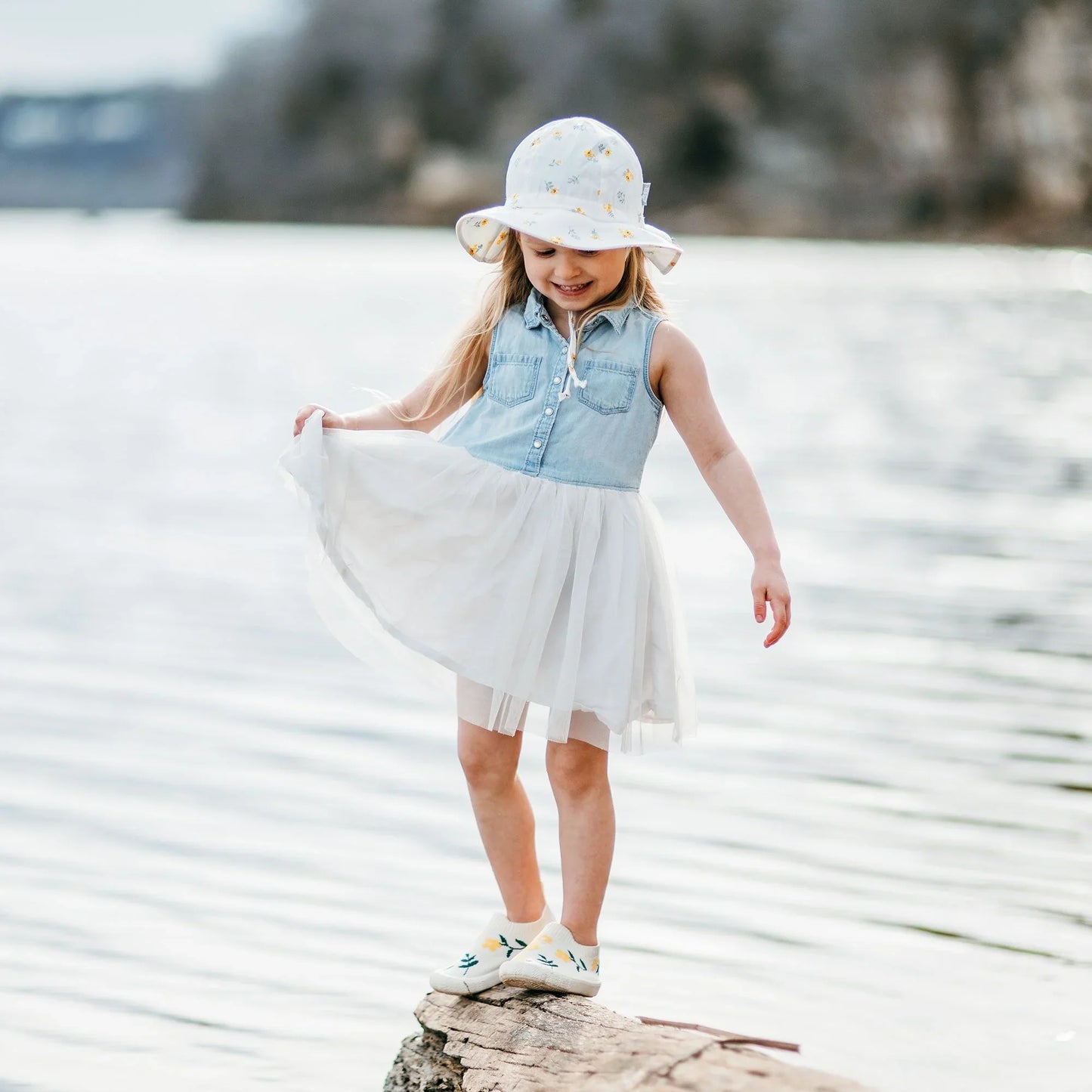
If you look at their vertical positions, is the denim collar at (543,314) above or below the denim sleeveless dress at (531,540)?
above

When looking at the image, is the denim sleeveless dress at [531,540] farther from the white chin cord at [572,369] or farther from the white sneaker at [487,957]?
the white sneaker at [487,957]

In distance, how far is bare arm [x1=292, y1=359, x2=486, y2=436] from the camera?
3146mm

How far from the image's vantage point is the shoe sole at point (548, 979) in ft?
9.71

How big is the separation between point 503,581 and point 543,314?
443 mm

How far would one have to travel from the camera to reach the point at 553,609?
9.61 feet

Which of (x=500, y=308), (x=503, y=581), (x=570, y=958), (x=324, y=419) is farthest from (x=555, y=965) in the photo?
(x=500, y=308)

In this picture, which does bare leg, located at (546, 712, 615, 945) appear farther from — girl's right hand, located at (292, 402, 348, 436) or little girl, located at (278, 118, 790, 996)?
girl's right hand, located at (292, 402, 348, 436)

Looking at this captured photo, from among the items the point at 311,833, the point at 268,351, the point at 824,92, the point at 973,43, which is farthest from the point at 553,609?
the point at 824,92

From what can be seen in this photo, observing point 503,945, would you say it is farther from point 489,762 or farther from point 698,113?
point 698,113

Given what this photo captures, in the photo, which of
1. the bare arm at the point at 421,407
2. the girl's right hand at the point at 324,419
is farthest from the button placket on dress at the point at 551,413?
the girl's right hand at the point at 324,419

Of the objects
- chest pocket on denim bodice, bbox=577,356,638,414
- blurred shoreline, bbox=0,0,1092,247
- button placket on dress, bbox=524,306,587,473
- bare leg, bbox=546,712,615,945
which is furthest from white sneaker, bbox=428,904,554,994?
blurred shoreline, bbox=0,0,1092,247

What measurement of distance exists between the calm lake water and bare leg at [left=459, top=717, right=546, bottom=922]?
267 millimetres

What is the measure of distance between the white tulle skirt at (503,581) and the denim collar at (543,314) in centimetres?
24

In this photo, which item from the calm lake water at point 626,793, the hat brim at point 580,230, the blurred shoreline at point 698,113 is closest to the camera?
the hat brim at point 580,230
